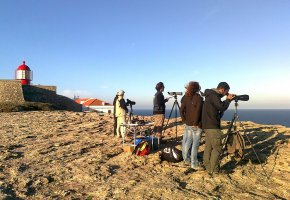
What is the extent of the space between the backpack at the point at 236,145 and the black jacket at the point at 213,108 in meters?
1.59

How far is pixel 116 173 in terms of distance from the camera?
8008 millimetres

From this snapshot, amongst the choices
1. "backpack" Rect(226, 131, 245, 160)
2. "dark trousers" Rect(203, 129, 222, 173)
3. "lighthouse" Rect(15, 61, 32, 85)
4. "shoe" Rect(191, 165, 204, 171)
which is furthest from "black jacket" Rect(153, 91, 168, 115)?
"lighthouse" Rect(15, 61, 32, 85)

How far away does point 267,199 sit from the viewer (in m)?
6.48

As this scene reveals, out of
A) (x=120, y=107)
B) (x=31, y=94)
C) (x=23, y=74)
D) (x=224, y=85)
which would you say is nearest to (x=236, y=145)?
(x=224, y=85)

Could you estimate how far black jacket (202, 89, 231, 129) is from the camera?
7.66 meters

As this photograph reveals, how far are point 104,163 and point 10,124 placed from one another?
9217 millimetres

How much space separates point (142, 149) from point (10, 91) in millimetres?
28857

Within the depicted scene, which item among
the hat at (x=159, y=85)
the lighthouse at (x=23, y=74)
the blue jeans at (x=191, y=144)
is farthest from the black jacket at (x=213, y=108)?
the lighthouse at (x=23, y=74)

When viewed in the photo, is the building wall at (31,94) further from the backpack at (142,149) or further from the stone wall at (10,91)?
the backpack at (142,149)

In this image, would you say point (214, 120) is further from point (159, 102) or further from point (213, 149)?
point (159, 102)

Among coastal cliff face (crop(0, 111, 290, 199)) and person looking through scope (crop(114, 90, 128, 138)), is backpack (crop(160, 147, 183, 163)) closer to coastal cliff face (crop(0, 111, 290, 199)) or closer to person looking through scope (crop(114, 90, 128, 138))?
coastal cliff face (crop(0, 111, 290, 199))

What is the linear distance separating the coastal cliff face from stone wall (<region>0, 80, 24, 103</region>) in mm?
23475

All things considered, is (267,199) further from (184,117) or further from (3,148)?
(3,148)

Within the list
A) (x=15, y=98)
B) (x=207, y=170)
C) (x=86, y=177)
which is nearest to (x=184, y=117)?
(x=207, y=170)
